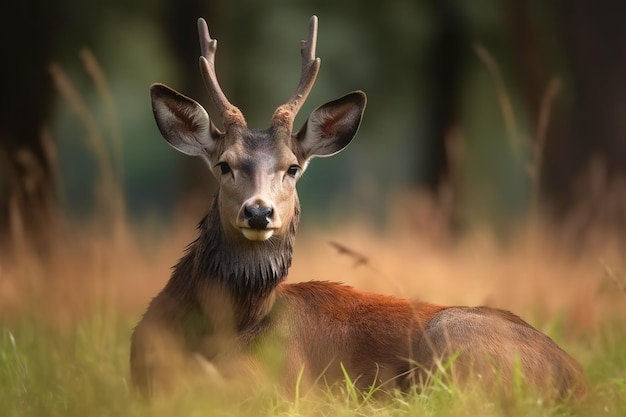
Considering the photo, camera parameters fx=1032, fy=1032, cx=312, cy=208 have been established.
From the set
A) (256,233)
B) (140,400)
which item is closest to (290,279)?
(256,233)

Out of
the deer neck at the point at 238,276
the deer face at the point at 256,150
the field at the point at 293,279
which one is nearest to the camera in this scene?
the field at the point at 293,279

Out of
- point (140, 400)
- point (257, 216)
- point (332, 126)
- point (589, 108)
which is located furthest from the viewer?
point (589, 108)

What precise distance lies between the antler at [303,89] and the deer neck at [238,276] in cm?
68

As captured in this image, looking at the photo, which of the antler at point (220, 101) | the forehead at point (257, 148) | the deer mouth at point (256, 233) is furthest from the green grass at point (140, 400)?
the antler at point (220, 101)

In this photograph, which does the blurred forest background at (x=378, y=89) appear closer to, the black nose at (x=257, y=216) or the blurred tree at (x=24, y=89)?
the blurred tree at (x=24, y=89)

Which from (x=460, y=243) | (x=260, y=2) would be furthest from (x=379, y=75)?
(x=460, y=243)

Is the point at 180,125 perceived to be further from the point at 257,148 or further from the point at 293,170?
the point at 293,170

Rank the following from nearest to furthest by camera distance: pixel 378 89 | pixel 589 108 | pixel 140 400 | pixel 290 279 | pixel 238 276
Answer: pixel 140 400 → pixel 238 276 → pixel 290 279 → pixel 589 108 → pixel 378 89

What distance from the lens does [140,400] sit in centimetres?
483

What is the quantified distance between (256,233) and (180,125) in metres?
1.07

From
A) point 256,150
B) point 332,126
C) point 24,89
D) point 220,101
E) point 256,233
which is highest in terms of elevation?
point 24,89

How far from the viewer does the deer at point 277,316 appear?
516 centimetres

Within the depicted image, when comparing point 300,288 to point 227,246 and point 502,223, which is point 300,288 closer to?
point 227,246

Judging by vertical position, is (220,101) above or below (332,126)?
above
